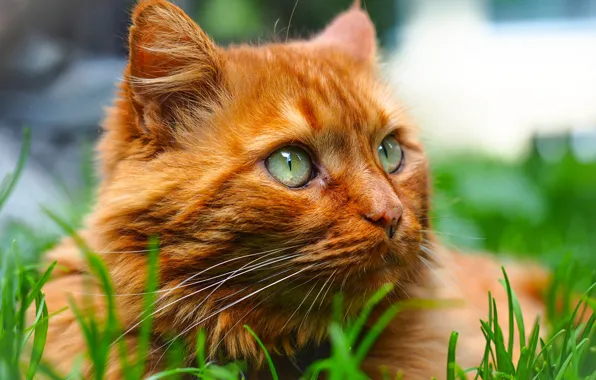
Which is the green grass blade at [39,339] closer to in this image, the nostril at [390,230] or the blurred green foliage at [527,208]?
the nostril at [390,230]

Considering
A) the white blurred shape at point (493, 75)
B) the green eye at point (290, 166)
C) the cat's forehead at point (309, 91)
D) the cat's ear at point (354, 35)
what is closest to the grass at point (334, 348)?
the green eye at point (290, 166)

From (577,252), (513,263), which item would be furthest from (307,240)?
(577,252)

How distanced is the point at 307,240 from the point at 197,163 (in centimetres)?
32

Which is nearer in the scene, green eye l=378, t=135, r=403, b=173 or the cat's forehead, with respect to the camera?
the cat's forehead

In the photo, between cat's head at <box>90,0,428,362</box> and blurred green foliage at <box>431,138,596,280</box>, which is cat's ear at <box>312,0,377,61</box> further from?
blurred green foliage at <box>431,138,596,280</box>

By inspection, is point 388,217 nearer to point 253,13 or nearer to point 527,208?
point 527,208

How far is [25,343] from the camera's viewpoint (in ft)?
4.31

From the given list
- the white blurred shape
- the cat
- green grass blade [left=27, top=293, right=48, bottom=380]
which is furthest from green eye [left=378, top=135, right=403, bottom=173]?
the white blurred shape

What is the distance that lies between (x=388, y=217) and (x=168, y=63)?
0.63 meters

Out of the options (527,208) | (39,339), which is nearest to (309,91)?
(39,339)

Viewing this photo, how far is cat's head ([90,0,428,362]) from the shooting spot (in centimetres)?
134

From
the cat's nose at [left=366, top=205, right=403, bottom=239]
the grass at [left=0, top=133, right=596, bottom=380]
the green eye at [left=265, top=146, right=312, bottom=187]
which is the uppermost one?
the green eye at [left=265, top=146, right=312, bottom=187]

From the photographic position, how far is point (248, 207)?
1.35 meters

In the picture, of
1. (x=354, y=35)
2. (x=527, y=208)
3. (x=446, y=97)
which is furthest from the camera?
(x=446, y=97)
